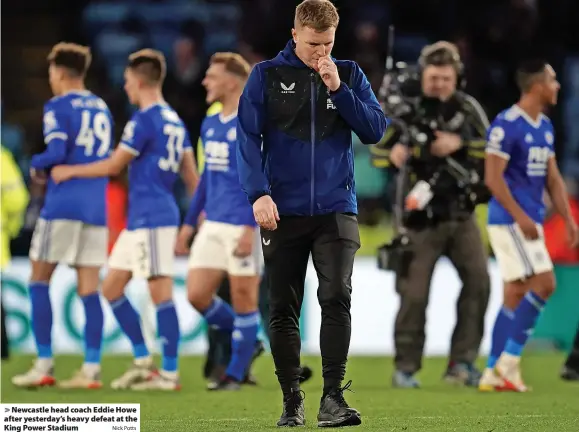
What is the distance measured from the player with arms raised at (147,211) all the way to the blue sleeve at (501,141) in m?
1.95

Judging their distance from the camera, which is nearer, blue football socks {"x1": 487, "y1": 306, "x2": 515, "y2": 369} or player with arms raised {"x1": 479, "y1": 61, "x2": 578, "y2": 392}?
player with arms raised {"x1": 479, "y1": 61, "x2": 578, "y2": 392}

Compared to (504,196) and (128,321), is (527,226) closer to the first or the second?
(504,196)

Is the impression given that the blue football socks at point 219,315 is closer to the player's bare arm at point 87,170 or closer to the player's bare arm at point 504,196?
the player's bare arm at point 87,170

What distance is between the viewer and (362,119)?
5969 mm

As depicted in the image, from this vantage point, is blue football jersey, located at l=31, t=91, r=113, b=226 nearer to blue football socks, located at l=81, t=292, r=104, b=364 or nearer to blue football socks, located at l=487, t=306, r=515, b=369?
blue football socks, located at l=81, t=292, r=104, b=364

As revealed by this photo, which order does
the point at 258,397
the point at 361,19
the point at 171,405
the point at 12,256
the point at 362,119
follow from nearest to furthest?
the point at 362,119 → the point at 171,405 → the point at 258,397 → the point at 12,256 → the point at 361,19

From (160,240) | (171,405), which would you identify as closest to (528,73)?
(160,240)

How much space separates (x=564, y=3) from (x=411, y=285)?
8.85 metres

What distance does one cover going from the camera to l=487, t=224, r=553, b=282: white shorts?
28.0 ft

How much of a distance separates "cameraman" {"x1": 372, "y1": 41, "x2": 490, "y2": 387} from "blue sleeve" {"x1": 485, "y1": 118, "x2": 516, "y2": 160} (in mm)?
435

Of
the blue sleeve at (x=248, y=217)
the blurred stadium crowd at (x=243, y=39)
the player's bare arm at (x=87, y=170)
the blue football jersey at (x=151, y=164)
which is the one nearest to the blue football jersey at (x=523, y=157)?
the blue sleeve at (x=248, y=217)

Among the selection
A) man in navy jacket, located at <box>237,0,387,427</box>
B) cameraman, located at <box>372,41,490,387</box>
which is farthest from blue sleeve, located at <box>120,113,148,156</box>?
man in navy jacket, located at <box>237,0,387,427</box>

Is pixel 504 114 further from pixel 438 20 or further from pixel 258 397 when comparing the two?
pixel 438 20

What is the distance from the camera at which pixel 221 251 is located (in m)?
8.60
